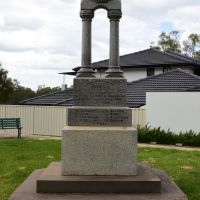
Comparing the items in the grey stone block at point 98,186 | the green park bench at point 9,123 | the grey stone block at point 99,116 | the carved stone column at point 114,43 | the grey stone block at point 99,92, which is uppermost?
the carved stone column at point 114,43

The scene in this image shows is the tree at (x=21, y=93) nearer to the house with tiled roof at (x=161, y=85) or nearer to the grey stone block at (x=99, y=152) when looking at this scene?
the house with tiled roof at (x=161, y=85)

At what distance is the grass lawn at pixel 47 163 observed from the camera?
9555mm

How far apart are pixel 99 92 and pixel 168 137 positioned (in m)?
11.7

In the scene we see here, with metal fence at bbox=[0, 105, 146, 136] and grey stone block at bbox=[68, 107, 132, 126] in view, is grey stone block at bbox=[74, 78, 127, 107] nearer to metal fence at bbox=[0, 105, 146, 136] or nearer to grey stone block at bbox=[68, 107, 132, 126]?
grey stone block at bbox=[68, 107, 132, 126]

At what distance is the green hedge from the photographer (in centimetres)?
1997

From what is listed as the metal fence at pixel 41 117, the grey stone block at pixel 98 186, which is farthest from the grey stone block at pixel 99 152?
the metal fence at pixel 41 117

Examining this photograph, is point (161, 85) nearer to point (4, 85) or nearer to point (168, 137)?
point (168, 137)

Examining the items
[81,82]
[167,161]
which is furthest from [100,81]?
[167,161]

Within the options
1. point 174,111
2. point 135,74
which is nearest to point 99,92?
point 174,111

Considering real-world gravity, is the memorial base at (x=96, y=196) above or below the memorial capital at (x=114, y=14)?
below

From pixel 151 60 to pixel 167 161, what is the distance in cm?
2640

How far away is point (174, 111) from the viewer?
73.6 feet

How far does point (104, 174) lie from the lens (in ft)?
28.5

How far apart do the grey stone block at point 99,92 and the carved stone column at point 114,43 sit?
6.8 inches
